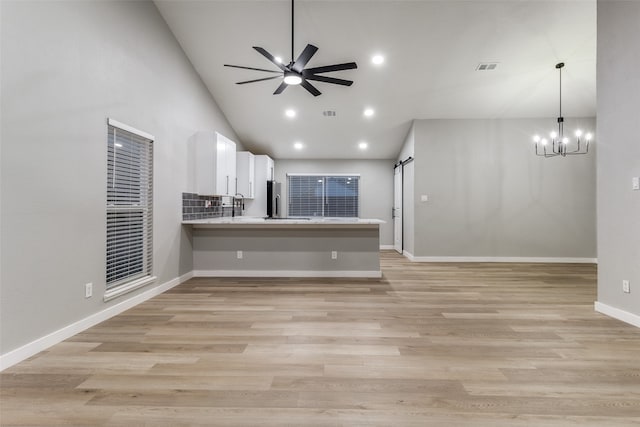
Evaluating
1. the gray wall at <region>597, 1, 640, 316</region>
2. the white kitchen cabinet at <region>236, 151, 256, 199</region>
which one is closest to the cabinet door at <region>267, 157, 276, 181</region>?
the white kitchen cabinet at <region>236, 151, 256, 199</region>

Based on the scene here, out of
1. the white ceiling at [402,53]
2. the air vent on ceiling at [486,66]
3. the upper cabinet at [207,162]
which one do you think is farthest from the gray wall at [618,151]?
the upper cabinet at [207,162]

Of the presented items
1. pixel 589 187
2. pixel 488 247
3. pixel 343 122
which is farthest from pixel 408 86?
pixel 589 187

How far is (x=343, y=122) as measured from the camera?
6.39 metres

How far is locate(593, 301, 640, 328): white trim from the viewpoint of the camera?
108 inches

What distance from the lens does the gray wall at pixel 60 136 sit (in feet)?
6.77

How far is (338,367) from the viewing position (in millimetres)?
2006

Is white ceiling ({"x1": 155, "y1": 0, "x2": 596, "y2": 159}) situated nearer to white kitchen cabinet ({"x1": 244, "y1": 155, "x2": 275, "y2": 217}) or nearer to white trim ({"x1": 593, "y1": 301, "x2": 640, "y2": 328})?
white kitchen cabinet ({"x1": 244, "y1": 155, "x2": 275, "y2": 217})

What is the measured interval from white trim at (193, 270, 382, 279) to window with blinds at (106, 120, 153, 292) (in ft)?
3.76

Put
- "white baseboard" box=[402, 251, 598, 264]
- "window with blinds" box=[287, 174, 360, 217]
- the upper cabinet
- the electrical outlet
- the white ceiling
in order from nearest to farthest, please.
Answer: the electrical outlet → the white ceiling → the upper cabinet → "white baseboard" box=[402, 251, 598, 264] → "window with blinds" box=[287, 174, 360, 217]

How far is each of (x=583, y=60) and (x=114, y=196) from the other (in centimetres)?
659

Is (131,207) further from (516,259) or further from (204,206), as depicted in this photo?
(516,259)

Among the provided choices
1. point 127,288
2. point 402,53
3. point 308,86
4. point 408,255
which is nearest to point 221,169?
point 308,86

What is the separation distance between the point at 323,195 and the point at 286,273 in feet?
14.0

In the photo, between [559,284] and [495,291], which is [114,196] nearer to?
[495,291]
